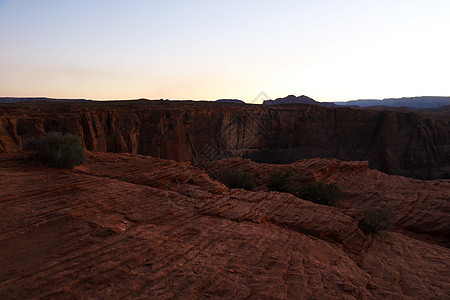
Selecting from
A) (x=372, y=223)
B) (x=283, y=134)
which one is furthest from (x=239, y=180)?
(x=283, y=134)

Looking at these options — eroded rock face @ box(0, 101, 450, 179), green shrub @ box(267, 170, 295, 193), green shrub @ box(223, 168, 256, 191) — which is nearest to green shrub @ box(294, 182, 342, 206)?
green shrub @ box(267, 170, 295, 193)

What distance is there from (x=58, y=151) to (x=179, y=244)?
453cm

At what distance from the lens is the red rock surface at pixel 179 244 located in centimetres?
298

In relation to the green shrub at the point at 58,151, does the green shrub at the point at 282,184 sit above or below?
below

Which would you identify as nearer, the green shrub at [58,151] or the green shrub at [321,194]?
the green shrub at [58,151]

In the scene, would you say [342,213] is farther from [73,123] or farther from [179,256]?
[73,123]

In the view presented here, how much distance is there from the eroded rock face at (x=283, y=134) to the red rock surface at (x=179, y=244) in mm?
15894

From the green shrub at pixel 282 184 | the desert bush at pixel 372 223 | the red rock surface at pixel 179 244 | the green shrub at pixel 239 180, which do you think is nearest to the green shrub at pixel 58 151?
the red rock surface at pixel 179 244

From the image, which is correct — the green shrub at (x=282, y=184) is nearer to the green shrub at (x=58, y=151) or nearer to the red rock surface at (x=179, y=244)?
the red rock surface at (x=179, y=244)

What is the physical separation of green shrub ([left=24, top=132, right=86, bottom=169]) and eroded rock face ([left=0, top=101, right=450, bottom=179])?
46.1 feet

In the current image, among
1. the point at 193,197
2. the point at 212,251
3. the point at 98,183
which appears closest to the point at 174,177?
the point at 193,197

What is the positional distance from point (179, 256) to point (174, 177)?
398 cm

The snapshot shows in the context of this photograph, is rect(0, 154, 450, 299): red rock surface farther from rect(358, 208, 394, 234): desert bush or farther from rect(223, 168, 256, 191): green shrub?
rect(223, 168, 256, 191): green shrub

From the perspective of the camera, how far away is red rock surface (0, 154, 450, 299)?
9.77ft
